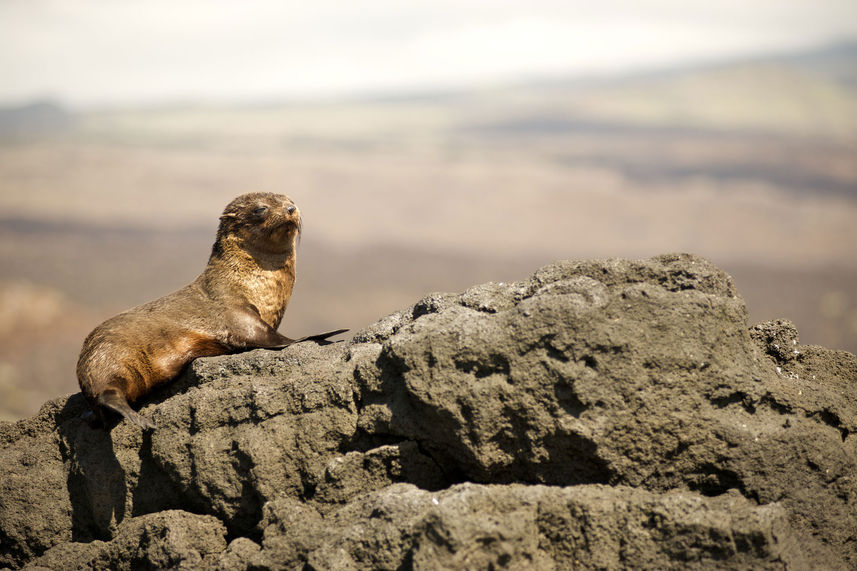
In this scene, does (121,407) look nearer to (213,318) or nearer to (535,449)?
(213,318)

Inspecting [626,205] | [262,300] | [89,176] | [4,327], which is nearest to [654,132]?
[626,205]

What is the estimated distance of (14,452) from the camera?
519cm

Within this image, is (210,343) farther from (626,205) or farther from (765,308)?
(626,205)

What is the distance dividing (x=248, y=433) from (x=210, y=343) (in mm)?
1625

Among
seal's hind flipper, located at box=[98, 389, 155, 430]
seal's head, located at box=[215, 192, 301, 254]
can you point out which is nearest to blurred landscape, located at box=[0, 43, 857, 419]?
seal's head, located at box=[215, 192, 301, 254]

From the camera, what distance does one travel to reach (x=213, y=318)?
19.8 ft

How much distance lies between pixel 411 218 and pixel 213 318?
37.8m

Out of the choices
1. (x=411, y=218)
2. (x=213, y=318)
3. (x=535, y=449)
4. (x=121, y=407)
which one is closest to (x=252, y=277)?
(x=213, y=318)

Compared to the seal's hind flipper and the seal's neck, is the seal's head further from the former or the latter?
the seal's hind flipper

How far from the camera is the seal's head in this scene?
22.4 ft

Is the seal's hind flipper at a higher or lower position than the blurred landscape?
lower

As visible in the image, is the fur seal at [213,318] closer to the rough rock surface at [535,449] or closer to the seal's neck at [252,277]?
the seal's neck at [252,277]

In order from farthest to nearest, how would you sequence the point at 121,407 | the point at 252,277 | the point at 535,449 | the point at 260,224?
the point at 260,224 < the point at 252,277 < the point at 121,407 < the point at 535,449

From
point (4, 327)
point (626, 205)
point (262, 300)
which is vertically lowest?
point (262, 300)
